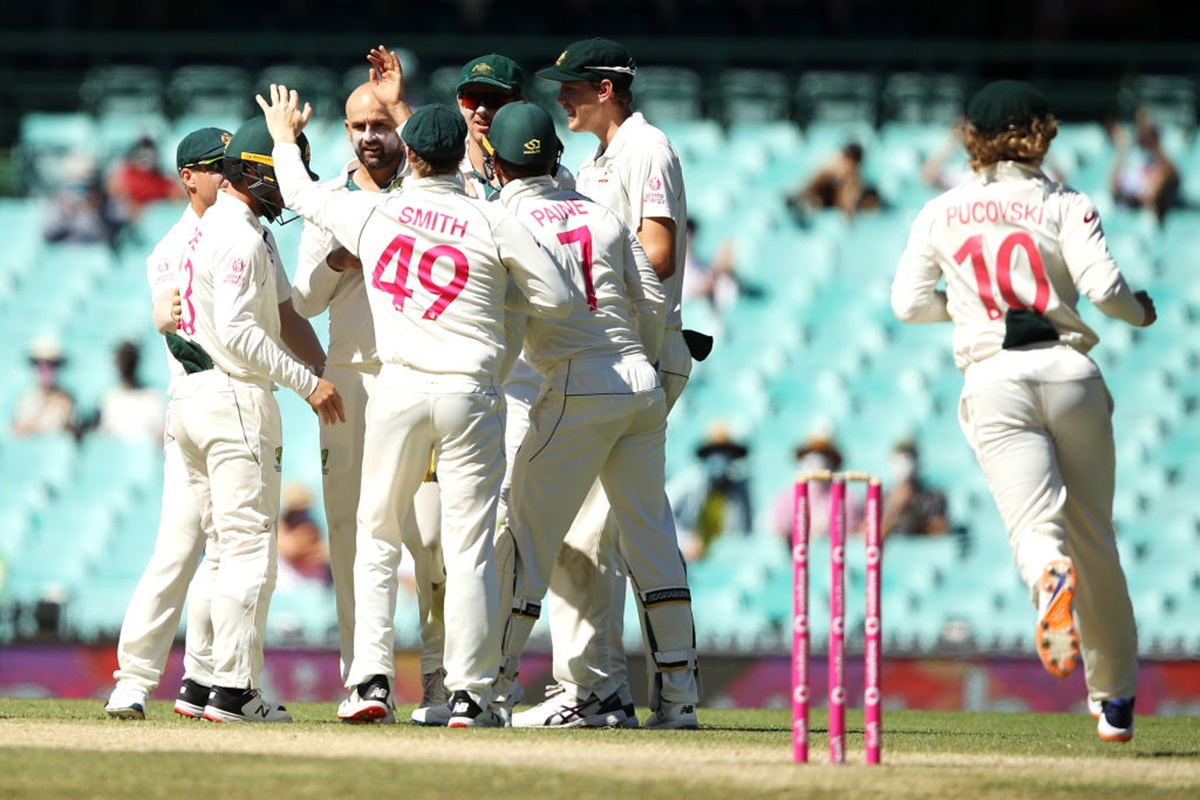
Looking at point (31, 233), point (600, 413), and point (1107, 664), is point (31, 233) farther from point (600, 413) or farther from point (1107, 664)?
point (1107, 664)

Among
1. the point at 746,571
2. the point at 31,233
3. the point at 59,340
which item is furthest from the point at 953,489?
the point at 31,233

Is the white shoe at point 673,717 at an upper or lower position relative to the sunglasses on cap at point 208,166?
lower

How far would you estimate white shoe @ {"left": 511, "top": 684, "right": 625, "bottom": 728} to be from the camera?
754 cm

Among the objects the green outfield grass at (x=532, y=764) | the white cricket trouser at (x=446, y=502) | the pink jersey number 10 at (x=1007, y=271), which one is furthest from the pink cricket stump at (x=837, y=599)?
the white cricket trouser at (x=446, y=502)

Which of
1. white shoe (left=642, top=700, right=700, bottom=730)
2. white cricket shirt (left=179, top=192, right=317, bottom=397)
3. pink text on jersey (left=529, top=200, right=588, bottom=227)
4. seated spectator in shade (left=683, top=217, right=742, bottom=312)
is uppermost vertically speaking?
seated spectator in shade (left=683, top=217, right=742, bottom=312)

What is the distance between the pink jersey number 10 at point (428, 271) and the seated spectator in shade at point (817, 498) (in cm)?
660

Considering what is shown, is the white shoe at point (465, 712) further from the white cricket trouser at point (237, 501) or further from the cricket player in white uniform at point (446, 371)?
the white cricket trouser at point (237, 501)

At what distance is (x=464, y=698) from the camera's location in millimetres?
6930

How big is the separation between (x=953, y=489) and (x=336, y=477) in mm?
7626

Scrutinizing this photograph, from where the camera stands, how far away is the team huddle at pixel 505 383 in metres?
6.66

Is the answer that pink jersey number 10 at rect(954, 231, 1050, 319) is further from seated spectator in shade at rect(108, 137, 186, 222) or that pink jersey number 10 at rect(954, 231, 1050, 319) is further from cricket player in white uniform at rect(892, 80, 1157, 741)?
seated spectator in shade at rect(108, 137, 186, 222)

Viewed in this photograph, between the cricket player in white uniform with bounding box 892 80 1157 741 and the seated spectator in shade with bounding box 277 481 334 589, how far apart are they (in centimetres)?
751

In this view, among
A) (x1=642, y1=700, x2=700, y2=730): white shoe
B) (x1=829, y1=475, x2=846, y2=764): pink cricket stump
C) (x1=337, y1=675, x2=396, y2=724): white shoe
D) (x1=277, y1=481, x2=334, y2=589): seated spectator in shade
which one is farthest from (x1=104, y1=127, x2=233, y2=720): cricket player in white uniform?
(x1=277, y1=481, x2=334, y2=589): seated spectator in shade

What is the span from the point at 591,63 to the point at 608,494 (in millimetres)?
1651
